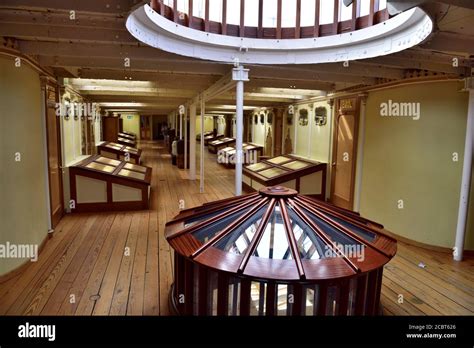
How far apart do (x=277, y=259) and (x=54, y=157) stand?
4962mm

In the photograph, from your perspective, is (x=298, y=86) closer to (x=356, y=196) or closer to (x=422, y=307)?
(x=356, y=196)

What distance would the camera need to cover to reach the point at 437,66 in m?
4.78

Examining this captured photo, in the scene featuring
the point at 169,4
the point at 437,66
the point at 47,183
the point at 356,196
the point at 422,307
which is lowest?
the point at 422,307

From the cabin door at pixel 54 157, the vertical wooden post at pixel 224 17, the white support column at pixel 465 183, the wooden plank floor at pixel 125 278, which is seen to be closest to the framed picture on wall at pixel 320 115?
the white support column at pixel 465 183

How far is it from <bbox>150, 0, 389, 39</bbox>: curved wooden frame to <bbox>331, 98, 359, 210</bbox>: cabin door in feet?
7.64

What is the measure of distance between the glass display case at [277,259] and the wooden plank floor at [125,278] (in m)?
0.59

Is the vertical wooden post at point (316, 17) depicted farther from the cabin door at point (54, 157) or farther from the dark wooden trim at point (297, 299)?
the cabin door at point (54, 157)

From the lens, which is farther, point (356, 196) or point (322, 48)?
point (356, 196)

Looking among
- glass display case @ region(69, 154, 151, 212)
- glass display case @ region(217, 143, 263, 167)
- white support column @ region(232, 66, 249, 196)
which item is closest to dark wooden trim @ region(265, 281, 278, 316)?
white support column @ region(232, 66, 249, 196)

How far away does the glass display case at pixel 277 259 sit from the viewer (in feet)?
8.61

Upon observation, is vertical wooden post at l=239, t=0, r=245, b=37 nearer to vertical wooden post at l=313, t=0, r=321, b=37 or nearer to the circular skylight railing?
the circular skylight railing

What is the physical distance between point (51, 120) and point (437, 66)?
605 centimetres

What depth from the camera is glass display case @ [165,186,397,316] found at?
262cm

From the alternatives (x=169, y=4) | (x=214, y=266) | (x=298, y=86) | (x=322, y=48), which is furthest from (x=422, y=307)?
(x=298, y=86)
